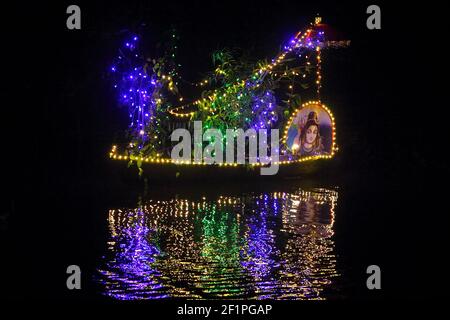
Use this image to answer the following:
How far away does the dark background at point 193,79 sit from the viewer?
24.4 ft

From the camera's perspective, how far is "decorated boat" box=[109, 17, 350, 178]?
500 inches

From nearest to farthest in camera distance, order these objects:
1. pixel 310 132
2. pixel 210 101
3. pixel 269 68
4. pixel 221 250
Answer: pixel 221 250 < pixel 210 101 < pixel 269 68 < pixel 310 132

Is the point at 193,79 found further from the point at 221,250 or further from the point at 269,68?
the point at 221,250

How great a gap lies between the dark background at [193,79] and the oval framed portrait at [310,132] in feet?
3.01

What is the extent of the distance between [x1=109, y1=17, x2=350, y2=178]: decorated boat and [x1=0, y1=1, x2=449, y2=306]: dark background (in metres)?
0.63

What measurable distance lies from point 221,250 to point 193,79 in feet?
27.6

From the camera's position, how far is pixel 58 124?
1375 cm

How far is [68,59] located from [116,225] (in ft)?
18.8

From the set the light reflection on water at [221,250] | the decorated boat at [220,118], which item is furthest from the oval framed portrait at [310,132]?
the light reflection on water at [221,250]

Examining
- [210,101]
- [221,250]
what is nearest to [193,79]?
[210,101]

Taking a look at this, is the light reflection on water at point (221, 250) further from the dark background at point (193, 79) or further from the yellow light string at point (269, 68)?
the yellow light string at point (269, 68)

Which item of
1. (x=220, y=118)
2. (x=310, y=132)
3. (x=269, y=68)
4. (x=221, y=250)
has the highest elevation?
(x=269, y=68)

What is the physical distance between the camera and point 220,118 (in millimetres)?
13625

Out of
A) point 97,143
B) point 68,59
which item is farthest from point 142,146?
point 68,59
